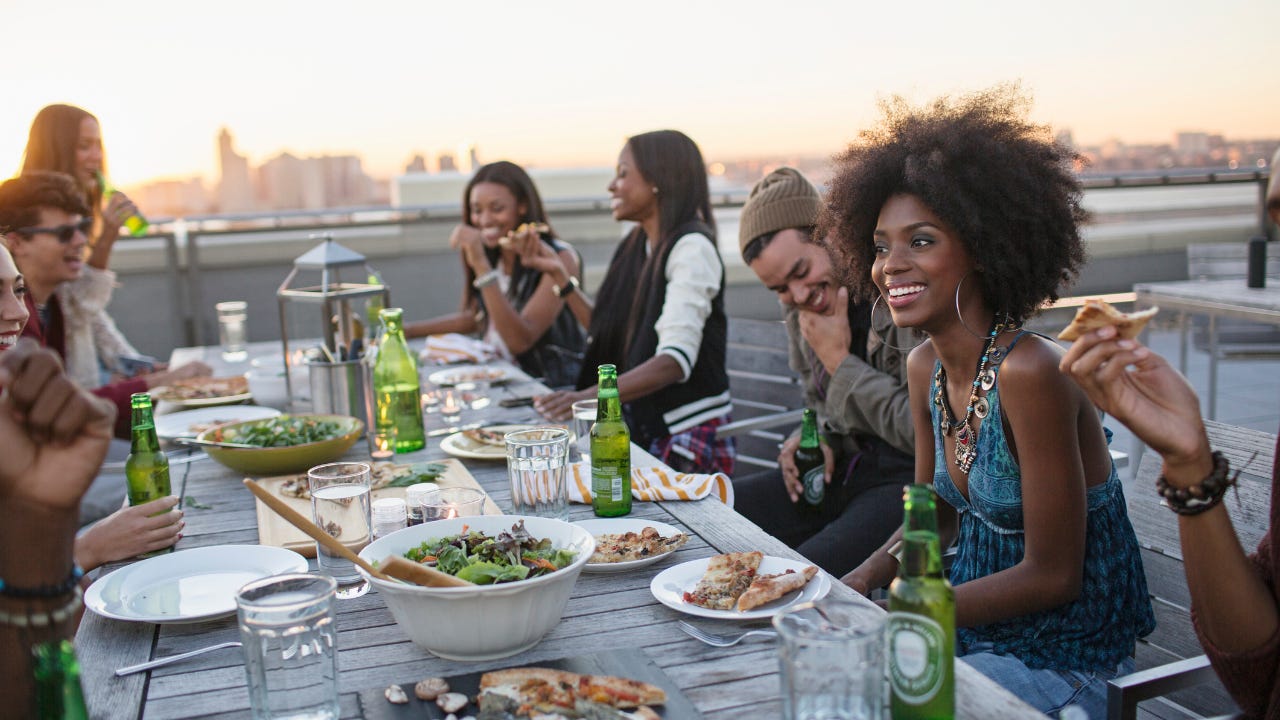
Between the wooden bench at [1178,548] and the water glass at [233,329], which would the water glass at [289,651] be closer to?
the wooden bench at [1178,548]

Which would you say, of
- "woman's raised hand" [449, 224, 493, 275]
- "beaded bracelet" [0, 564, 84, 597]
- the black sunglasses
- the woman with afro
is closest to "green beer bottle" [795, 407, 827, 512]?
the woman with afro

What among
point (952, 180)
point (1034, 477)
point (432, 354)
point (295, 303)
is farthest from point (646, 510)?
point (295, 303)

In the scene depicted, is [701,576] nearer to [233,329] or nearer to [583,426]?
[583,426]

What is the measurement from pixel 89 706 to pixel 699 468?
2348 millimetres

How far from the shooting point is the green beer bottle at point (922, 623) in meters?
0.96

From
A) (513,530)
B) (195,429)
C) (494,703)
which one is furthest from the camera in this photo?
(195,429)

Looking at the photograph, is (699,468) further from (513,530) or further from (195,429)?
(513,530)

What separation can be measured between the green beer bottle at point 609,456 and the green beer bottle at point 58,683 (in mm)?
1117

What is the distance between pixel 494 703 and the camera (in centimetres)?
110

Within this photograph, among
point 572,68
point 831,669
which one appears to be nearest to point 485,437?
point 831,669

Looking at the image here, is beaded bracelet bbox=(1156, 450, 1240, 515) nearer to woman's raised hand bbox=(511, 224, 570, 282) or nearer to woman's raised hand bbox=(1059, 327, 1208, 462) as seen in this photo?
woman's raised hand bbox=(1059, 327, 1208, 462)

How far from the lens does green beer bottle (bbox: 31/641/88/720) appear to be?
32.5 inches

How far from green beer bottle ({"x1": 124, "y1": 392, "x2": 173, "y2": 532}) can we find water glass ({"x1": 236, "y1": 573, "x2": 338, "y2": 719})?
878 mm

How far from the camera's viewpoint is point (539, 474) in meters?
1.79
